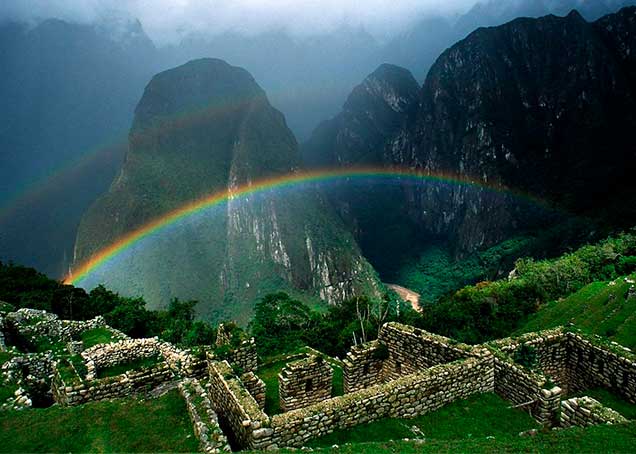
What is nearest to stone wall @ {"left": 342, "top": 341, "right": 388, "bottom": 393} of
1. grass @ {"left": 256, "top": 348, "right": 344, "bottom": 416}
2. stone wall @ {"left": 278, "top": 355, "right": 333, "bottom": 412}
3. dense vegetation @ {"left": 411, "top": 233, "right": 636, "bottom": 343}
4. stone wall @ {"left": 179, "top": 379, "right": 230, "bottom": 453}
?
stone wall @ {"left": 278, "top": 355, "right": 333, "bottom": 412}

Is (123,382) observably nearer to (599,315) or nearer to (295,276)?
(599,315)

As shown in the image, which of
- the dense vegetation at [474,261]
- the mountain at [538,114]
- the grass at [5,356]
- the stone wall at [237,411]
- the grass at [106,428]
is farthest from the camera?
the mountain at [538,114]

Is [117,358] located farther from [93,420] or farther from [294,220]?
[294,220]

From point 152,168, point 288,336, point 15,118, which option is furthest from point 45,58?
point 288,336

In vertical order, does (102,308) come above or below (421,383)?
below

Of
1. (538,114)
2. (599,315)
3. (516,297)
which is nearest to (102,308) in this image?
(599,315)

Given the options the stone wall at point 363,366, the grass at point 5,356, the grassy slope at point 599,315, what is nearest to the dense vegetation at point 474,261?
the grassy slope at point 599,315

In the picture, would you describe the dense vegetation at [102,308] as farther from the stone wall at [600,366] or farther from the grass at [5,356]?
the stone wall at [600,366]
